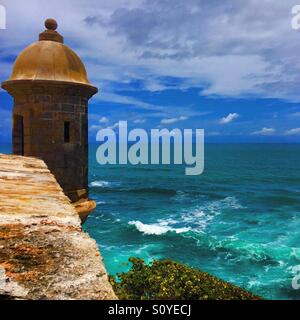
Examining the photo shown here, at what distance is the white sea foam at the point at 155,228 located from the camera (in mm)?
33625

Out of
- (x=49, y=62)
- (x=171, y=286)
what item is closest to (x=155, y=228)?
(x=171, y=286)

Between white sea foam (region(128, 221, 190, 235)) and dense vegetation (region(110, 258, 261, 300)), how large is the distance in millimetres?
21505

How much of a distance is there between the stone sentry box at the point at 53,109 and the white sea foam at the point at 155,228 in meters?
24.2

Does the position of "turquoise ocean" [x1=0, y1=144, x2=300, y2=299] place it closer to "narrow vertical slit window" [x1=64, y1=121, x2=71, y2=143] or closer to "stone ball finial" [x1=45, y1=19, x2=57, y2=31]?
"narrow vertical slit window" [x1=64, y1=121, x2=71, y2=143]

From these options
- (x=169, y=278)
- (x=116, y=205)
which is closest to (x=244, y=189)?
(x=116, y=205)

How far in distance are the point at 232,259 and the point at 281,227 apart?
11552 mm

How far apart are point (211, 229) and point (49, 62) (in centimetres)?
2741

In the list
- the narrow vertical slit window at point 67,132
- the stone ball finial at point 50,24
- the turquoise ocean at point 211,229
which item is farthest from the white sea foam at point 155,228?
the stone ball finial at point 50,24

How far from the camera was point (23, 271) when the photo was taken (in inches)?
84.1

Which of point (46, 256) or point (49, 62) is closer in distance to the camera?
point (46, 256)

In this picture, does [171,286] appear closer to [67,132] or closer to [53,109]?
[67,132]

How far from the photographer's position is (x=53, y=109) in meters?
9.63

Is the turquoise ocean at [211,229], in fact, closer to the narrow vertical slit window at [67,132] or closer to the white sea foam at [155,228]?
the white sea foam at [155,228]
